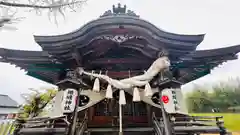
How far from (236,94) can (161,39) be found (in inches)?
587

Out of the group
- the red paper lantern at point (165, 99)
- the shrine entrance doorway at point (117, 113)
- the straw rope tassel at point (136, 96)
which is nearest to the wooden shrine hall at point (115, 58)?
the shrine entrance doorway at point (117, 113)

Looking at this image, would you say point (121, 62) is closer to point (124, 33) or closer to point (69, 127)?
point (124, 33)

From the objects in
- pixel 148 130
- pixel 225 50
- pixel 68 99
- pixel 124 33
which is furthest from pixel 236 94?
pixel 68 99

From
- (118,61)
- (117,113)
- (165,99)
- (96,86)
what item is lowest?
(117,113)

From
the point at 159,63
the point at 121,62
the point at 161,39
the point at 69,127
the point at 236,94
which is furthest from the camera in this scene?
the point at 236,94

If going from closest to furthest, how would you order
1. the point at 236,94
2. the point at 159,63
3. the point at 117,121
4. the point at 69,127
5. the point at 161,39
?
the point at 69,127
the point at 159,63
the point at 161,39
the point at 117,121
the point at 236,94

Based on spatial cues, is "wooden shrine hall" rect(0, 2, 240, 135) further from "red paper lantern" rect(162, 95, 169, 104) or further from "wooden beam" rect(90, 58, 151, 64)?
"red paper lantern" rect(162, 95, 169, 104)

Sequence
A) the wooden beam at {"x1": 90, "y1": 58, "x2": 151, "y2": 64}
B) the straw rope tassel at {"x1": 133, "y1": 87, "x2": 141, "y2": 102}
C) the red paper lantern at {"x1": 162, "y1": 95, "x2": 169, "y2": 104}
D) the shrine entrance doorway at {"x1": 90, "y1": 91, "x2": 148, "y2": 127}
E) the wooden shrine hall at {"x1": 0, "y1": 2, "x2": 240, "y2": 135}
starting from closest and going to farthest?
the straw rope tassel at {"x1": 133, "y1": 87, "x2": 141, "y2": 102}
the red paper lantern at {"x1": 162, "y1": 95, "x2": 169, "y2": 104}
the wooden shrine hall at {"x1": 0, "y1": 2, "x2": 240, "y2": 135}
the shrine entrance doorway at {"x1": 90, "y1": 91, "x2": 148, "y2": 127}
the wooden beam at {"x1": 90, "y1": 58, "x2": 151, "y2": 64}

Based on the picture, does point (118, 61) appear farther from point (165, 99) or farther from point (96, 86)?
point (165, 99)

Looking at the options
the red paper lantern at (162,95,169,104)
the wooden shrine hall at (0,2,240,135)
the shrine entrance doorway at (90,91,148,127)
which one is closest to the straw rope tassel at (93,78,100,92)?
the wooden shrine hall at (0,2,240,135)

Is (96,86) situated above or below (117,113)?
above

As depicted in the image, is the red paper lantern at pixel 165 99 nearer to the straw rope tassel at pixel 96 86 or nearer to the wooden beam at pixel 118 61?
the wooden beam at pixel 118 61

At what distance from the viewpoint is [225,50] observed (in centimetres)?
441

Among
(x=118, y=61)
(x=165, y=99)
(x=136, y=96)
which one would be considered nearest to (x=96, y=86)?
(x=136, y=96)
